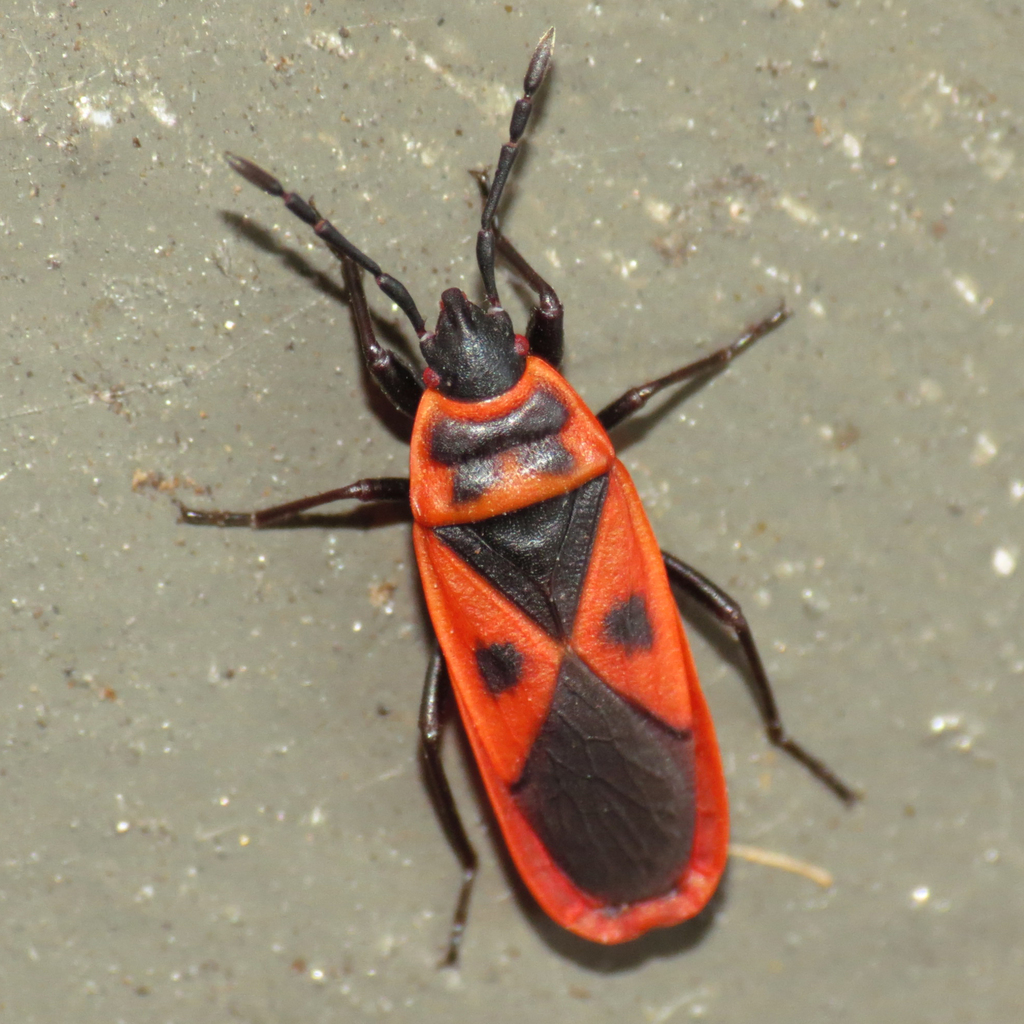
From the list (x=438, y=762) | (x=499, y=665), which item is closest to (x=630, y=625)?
(x=499, y=665)

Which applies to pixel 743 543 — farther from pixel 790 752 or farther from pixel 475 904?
pixel 475 904

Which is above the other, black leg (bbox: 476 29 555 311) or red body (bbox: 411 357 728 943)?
black leg (bbox: 476 29 555 311)

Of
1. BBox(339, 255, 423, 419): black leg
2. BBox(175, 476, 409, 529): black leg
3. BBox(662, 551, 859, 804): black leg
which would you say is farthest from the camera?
BBox(662, 551, 859, 804): black leg

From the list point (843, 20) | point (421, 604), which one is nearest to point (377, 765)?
point (421, 604)

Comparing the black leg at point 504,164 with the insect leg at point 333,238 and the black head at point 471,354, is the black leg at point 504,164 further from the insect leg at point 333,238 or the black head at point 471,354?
the insect leg at point 333,238

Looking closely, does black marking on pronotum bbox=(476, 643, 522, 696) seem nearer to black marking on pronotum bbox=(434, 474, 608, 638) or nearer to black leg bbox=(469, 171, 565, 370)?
black marking on pronotum bbox=(434, 474, 608, 638)

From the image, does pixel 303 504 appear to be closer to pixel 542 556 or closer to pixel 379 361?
pixel 379 361

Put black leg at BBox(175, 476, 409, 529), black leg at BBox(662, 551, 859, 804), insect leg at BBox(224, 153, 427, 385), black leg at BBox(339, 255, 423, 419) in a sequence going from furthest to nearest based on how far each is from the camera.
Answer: black leg at BBox(662, 551, 859, 804) < black leg at BBox(175, 476, 409, 529) < black leg at BBox(339, 255, 423, 419) < insect leg at BBox(224, 153, 427, 385)

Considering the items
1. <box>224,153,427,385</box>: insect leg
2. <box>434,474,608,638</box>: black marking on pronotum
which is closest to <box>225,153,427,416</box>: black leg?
<box>224,153,427,385</box>: insect leg
